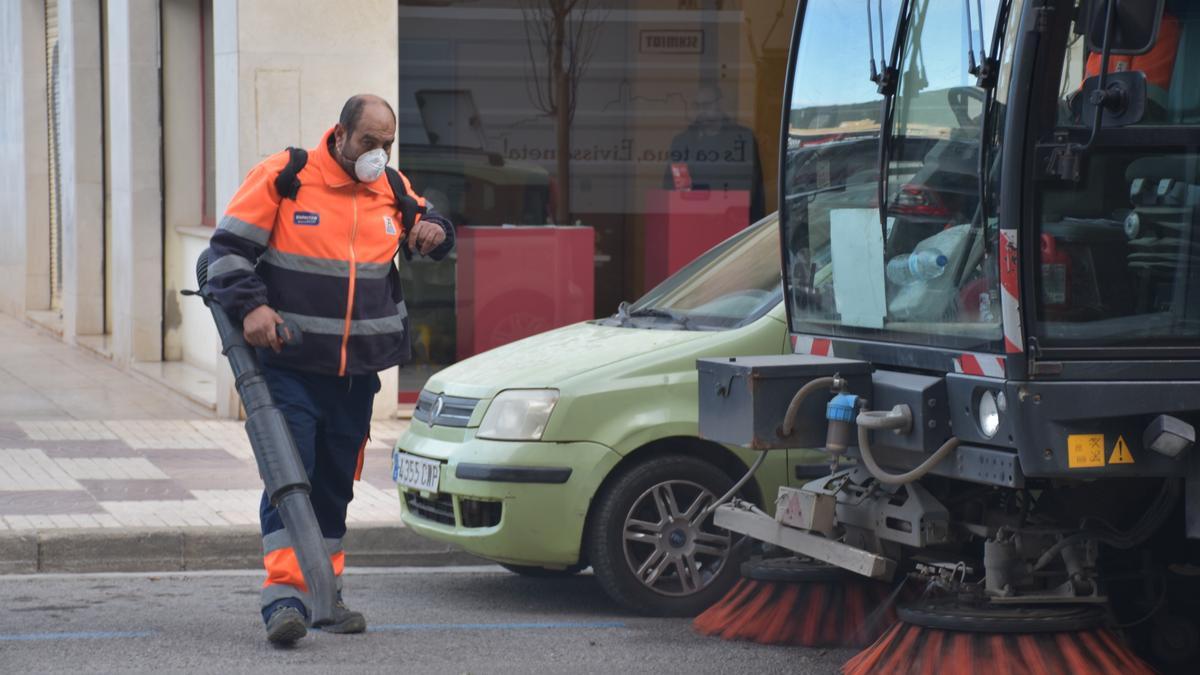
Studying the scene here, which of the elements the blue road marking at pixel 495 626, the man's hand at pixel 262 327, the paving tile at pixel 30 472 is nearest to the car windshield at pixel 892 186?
the blue road marking at pixel 495 626

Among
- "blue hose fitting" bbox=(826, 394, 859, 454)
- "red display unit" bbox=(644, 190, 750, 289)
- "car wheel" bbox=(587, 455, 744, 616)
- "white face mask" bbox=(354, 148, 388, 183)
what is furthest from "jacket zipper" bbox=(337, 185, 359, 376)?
"red display unit" bbox=(644, 190, 750, 289)

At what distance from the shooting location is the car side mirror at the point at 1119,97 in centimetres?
495

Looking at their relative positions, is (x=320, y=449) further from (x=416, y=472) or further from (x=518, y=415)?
(x=518, y=415)

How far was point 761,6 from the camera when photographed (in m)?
12.8

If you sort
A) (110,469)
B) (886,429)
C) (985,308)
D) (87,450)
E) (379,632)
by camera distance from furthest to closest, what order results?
(87,450) < (110,469) < (379,632) < (886,429) < (985,308)

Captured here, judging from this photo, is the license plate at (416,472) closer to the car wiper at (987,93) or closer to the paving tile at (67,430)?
the car wiper at (987,93)

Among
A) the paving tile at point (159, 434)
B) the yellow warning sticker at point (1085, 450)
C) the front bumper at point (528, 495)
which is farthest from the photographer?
the paving tile at point (159, 434)

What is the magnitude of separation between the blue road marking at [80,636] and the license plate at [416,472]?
3.76 ft

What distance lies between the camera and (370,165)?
6.29m

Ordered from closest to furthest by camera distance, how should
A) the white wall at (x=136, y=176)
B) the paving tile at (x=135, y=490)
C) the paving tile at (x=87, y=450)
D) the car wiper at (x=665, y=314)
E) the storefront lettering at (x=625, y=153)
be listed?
the car wiper at (x=665, y=314), the paving tile at (x=135, y=490), the paving tile at (x=87, y=450), the storefront lettering at (x=625, y=153), the white wall at (x=136, y=176)

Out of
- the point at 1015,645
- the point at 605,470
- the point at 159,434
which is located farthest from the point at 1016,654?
the point at 159,434

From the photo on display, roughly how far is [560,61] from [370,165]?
6461 millimetres

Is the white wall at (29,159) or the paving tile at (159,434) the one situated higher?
Answer: the white wall at (29,159)

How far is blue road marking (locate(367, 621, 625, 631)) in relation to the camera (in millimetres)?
6730
